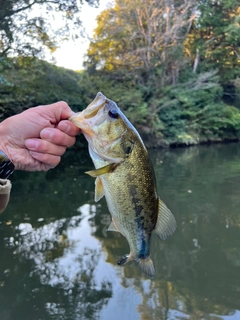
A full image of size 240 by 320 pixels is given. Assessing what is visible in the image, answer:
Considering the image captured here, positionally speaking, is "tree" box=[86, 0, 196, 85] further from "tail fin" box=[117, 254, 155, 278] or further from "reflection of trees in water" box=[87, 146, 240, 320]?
"tail fin" box=[117, 254, 155, 278]

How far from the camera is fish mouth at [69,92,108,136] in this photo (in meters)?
1.51

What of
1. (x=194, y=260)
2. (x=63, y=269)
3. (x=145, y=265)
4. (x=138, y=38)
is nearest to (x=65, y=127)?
(x=145, y=265)

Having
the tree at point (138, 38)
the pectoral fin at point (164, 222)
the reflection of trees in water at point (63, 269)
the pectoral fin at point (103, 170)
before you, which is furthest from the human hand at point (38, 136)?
the tree at point (138, 38)

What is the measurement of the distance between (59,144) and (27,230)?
17.3 feet

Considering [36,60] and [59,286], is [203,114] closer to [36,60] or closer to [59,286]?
[36,60]

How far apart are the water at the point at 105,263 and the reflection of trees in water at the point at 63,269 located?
0.04ft

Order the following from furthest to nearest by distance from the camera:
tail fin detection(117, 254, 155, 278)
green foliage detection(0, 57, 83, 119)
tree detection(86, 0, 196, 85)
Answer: tree detection(86, 0, 196, 85), green foliage detection(0, 57, 83, 119), tail fin detection(117, 254, 155, 278)

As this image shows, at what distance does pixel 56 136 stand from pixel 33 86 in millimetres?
12967

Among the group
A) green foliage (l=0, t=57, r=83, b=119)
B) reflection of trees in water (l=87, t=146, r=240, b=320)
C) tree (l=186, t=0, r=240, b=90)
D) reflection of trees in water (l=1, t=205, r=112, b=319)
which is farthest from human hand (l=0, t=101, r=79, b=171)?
tree (l=186, t=0, r=240, b=90)

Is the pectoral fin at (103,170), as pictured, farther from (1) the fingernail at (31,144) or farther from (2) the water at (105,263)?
(2) the water at (105,263)

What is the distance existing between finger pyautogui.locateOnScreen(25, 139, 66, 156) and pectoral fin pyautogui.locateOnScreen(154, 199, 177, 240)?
23.6 inches

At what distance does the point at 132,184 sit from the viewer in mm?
1576

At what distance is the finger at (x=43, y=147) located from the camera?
179cm

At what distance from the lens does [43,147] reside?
5.87 feet
